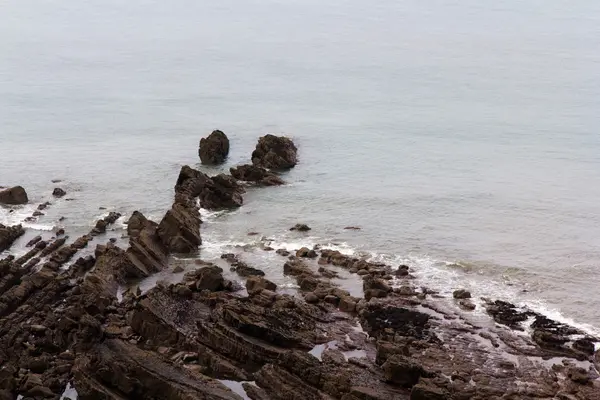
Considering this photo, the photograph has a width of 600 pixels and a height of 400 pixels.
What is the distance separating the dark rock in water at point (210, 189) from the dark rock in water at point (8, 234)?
490 inches

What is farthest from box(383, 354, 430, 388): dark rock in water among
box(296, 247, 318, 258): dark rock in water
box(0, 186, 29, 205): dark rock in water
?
box(0, 186, 29, 205): dark rock in water

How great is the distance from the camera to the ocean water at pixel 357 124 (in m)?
61.2

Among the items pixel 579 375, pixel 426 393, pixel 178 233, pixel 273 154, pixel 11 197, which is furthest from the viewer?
pixel 273 154

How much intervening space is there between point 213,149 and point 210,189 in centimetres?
1134

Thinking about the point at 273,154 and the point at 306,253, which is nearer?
the point at 306,253

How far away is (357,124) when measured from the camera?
96.8 meters

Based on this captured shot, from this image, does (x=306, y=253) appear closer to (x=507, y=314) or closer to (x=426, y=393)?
(x=507, y=314)

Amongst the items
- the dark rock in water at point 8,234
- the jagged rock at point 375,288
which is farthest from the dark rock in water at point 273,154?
the jagged rock at point 375,288

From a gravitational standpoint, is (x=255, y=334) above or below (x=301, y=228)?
below

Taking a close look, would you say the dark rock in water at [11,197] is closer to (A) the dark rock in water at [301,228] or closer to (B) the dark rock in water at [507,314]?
(A) the dark rock in water at [301,228]

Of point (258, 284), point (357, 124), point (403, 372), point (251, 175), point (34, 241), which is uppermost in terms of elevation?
point (357, 124)

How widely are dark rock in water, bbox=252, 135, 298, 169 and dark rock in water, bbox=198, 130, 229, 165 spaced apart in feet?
11.5

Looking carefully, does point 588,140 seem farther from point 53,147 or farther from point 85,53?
point 85,53

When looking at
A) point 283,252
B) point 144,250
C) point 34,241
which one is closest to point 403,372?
point 283,252
